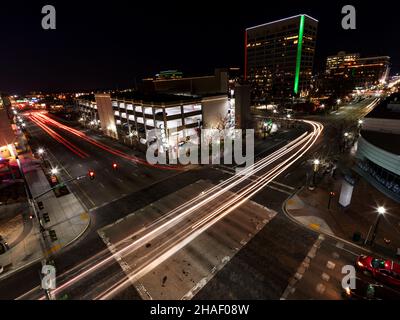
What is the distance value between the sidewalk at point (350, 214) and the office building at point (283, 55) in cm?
9775

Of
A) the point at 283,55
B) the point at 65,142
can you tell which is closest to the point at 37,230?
the point at 65,142

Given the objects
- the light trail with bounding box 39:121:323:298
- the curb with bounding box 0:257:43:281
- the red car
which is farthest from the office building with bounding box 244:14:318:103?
the curb with bounding box 0:257:43:281

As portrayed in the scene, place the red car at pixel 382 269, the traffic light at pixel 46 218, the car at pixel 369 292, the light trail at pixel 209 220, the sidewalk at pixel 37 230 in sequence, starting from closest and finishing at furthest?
the car at pixel 369 292 < the red car at pixel 382 269 < the light trail at pixel 209 220 < the sidewalk at pixel 37 230 < the traffic light at pixel 46 218

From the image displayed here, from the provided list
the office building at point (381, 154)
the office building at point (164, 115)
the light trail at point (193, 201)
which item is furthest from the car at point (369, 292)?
the office building at point (164, 115)

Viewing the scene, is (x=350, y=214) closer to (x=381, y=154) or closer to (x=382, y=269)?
(x=382, y=269)

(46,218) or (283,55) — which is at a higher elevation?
(283,55)

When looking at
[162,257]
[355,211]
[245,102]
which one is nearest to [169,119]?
[245,102]

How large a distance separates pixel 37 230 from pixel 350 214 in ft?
110

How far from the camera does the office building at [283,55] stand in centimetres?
12231

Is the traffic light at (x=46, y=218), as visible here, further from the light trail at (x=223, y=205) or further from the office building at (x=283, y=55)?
the office building at (x=283, y=55)

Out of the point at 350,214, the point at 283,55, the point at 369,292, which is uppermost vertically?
the point at 283,55

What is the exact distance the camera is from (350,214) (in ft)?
70.8
